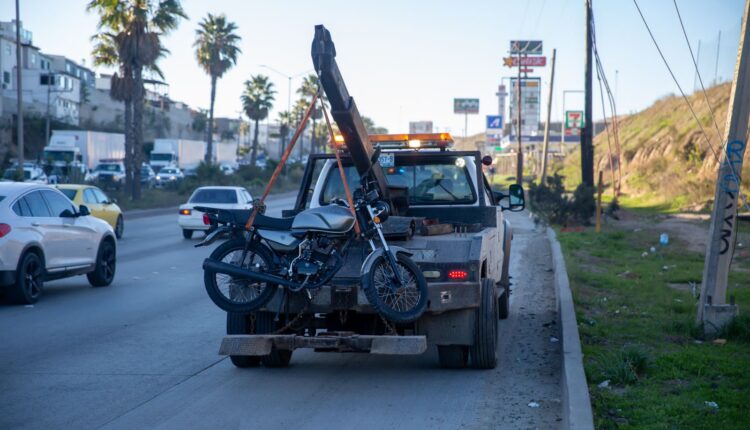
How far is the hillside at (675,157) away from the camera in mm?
34906

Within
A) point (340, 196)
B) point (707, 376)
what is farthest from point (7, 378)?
point (707, 376)

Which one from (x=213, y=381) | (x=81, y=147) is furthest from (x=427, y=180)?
(x=81, y=147)

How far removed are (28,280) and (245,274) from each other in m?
6.59

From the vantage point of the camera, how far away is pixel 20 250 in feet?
40.9

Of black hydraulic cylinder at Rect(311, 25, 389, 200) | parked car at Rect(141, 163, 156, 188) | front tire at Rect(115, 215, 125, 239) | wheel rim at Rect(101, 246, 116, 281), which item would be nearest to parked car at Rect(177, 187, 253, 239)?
front tire at Rect(115, 215, 125, 239)

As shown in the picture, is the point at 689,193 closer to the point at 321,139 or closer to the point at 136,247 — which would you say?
the point at 136,247

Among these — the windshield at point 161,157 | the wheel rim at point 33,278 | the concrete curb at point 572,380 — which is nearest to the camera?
the concrete curb at point 572,380

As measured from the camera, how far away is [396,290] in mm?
7418

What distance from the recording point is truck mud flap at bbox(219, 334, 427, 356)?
7371 mm

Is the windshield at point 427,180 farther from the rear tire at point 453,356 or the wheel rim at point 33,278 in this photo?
the wheel rim at point 33,278

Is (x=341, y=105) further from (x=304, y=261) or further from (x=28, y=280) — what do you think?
(x=28, y=280)

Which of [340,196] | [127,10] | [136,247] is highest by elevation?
[127,10]

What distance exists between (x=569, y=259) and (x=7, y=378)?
12.5 meters

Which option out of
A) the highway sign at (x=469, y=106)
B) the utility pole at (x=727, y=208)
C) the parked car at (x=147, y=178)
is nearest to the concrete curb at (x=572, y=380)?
A: the utility pole at (x=727, y=208)
